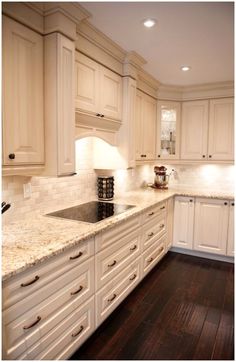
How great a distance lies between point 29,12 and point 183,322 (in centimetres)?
266

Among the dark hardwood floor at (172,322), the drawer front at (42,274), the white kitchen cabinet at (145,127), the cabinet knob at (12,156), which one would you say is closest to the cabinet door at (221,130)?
the white kitchen cabinet at (145,127)

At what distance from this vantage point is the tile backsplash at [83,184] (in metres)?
1.87

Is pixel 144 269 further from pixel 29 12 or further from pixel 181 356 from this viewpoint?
pixel 29 12

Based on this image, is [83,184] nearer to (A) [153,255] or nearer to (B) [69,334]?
(A) [153,255]

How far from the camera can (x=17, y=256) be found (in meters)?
1.28

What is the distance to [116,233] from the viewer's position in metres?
2.04

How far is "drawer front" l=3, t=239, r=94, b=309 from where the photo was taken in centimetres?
118

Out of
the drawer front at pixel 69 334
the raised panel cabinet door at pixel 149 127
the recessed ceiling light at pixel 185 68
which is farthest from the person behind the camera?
the raised panel cabinet door at pixel 149 127

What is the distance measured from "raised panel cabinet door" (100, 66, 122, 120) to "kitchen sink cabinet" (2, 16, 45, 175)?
0.73 meters

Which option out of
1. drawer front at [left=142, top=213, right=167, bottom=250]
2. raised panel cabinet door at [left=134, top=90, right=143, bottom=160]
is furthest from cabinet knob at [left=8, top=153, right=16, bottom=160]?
raised panel cabinet door at [left=134, top=90, right=143, bottom=160]

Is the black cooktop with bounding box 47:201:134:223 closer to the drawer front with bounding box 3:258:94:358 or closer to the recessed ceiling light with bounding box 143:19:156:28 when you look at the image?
the drawer front with bounding box 3:258:94:358

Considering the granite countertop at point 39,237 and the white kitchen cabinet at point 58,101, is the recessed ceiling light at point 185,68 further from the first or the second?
the granite countertop at point 39,237

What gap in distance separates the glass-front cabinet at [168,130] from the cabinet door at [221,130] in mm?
501

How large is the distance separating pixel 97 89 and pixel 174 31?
805mm
